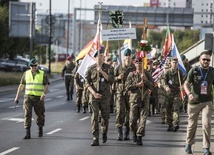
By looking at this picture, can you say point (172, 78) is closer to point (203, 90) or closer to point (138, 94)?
point (138, 94)

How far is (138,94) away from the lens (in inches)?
550

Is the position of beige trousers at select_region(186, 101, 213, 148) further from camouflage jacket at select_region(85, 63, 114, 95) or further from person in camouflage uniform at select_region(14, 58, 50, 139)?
person in camouflage uniform at select_region(14, 58, 50, 139)

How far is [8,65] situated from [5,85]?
19171 millimetres

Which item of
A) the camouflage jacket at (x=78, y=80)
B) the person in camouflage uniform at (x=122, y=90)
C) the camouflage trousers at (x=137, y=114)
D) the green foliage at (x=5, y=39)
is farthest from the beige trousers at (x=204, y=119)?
the green foliage at (x=5, y=39)

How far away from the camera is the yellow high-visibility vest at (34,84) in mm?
15195

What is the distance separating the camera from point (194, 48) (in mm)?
53125

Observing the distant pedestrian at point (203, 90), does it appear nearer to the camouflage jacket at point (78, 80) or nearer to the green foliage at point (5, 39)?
the camouflage jacket at point (78, 80)

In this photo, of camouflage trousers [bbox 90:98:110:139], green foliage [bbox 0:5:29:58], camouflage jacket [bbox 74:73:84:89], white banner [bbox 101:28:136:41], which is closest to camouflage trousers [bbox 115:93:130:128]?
camouflage trousers [bbox 90:98:110:139]

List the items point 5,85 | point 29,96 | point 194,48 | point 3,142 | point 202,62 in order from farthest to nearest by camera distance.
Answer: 1. point 194,48
2. point 5,85
3. point 29,96
4. point 3,142
5. point 202,62

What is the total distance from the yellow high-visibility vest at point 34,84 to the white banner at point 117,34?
174 cm

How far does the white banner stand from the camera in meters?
14.7

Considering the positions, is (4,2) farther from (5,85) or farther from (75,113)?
(75,113)

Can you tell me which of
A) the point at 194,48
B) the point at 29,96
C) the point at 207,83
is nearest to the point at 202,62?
the point at 207,83

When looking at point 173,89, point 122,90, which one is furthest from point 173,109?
point 122,90
